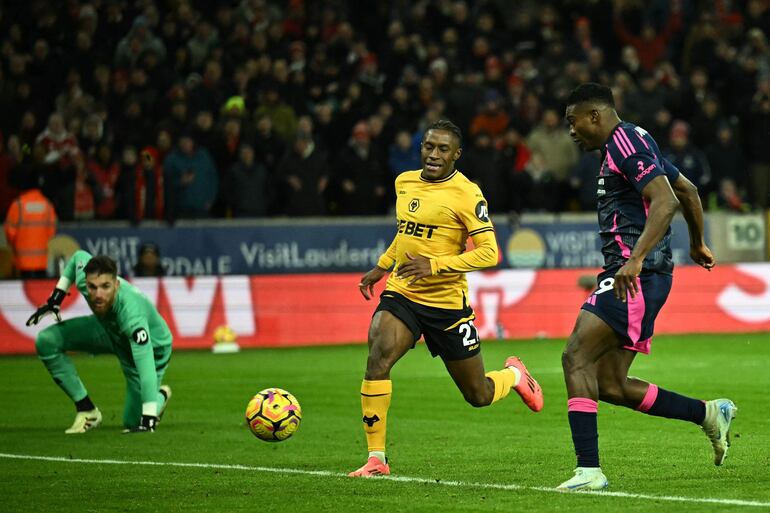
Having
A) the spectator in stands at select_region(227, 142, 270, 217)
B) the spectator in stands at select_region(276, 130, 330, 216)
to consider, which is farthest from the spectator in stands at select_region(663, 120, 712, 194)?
the spectator in stands at select_region(227, 142, 270, 217)

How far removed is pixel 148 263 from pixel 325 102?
15.5 ft

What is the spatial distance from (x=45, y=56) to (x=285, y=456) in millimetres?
14650

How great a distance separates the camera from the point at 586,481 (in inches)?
334

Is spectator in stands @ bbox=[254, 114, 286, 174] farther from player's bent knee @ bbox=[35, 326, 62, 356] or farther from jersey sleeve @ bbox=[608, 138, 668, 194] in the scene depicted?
jersey sleeve @ bbox=[608, 138, 668, 194]

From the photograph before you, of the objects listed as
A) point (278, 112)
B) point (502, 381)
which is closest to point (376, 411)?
point (502, 381)

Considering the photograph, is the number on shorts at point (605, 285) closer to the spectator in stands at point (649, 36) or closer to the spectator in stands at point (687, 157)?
the spectator in stands at point (687, 157)

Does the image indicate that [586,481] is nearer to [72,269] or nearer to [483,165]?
[72,269]

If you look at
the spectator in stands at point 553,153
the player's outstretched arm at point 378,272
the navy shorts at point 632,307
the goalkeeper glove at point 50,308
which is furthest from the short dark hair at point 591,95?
the spectator in stands at point 553,153

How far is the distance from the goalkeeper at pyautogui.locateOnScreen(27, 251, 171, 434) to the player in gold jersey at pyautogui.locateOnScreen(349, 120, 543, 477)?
10.5 feet

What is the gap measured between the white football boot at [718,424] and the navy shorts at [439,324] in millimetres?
1643

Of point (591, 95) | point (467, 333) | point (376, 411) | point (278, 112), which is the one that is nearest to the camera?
point (591, 95)

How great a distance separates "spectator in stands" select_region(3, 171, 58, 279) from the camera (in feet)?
71.6

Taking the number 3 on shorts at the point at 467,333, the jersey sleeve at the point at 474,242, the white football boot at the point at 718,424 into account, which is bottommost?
the white football boot at the point at 718,424

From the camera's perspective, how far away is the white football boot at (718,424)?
30.2ft
